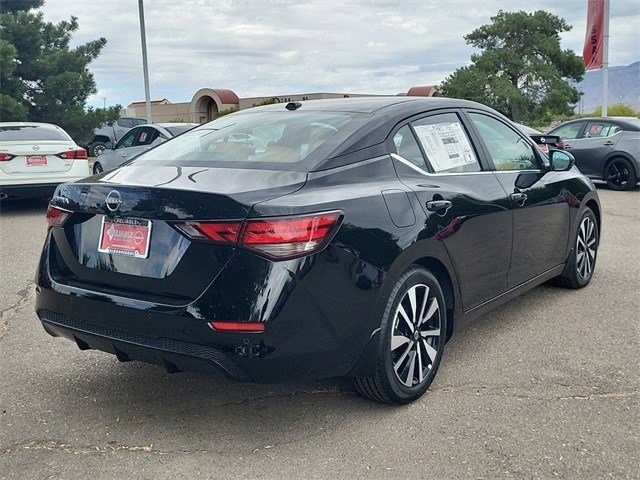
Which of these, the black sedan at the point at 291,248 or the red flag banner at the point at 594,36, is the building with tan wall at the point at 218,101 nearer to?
the red flag banner at the point at 594,36

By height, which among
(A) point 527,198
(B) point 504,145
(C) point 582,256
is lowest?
(C) point 582,256

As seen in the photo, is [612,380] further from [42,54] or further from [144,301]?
[42,54]

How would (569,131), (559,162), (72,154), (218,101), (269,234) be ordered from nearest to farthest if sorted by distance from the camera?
(269,234)
(559,162)
(72,154)
(569,131)
(218,101)

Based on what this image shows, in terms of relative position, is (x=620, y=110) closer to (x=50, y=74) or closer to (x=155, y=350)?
(x=50, y=74)

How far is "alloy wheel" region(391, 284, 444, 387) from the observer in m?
3.63

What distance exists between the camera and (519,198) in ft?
15.5

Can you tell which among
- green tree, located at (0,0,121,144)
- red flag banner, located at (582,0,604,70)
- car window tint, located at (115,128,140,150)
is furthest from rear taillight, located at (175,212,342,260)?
red flag banner, located at (582,0,604,70)

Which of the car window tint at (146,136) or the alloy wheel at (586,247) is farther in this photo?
the car window tint at (146,136)

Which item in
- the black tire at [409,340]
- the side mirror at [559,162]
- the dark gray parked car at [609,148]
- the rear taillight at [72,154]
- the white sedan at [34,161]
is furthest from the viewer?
the dark gray parked car at [609,148]

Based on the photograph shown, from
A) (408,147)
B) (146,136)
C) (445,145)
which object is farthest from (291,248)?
(146,136)

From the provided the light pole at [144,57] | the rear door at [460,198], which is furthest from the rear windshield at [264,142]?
the light pole at [144,57]

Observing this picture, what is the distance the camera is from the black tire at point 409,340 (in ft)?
11.6

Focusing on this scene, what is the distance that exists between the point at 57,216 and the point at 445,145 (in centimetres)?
221

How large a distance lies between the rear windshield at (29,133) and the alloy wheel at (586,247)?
799 centimetres
